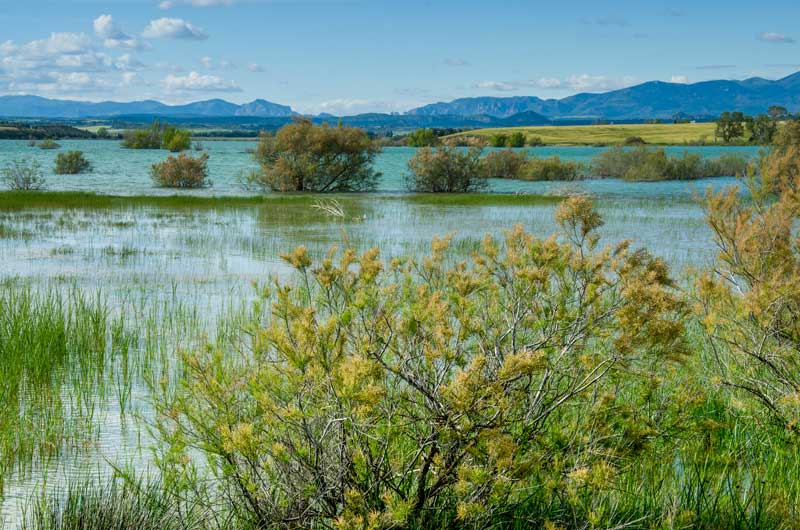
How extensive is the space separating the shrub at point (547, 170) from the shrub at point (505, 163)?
1.78m

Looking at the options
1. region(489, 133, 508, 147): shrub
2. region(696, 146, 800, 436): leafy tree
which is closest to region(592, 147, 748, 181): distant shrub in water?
region(489, 133, 508, 147): shrub

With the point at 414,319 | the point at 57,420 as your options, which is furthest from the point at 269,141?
the point at 414,319

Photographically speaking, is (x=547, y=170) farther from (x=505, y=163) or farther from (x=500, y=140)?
(x=500, y=140)

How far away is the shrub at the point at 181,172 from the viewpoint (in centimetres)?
3494

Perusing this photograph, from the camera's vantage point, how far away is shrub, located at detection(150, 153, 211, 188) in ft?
115

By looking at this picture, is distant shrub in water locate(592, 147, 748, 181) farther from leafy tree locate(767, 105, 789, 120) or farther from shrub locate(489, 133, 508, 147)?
shrub locate(489, 133, 508, 147)

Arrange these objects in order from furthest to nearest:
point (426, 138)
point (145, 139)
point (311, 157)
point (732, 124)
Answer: point (145, 139), point (732, 124), point (426, 138), point (311, 157)

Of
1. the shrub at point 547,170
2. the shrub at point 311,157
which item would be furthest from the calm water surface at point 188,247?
the shrub at point 547,170

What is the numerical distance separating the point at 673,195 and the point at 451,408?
32.4 meters

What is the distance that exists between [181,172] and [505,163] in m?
18.1

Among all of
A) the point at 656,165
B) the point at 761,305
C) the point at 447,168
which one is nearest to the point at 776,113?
the point at 656,165

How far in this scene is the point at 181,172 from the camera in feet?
115

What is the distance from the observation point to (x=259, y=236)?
18.9m

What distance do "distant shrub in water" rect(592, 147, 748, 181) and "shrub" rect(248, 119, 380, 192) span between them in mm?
16673
